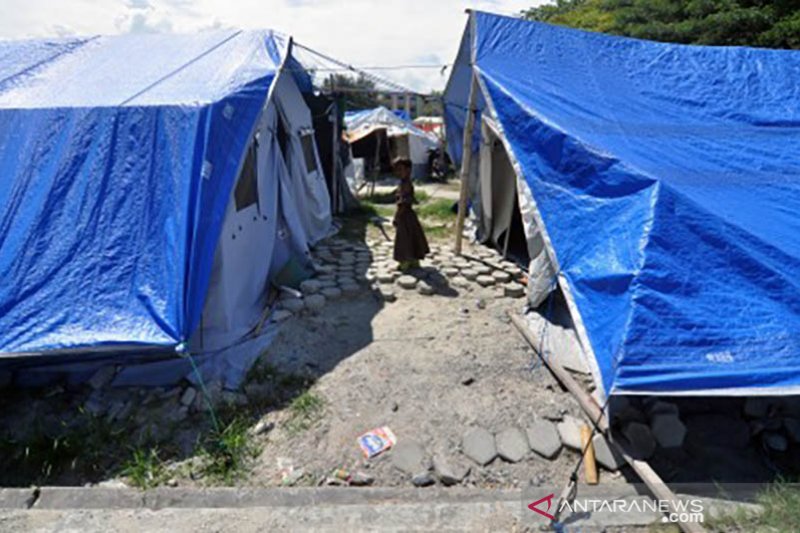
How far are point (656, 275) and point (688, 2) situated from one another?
→ 12.7 m

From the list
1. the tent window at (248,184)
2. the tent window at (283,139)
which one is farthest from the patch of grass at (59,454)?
the tent window at (283,139)

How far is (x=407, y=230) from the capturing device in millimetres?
6242

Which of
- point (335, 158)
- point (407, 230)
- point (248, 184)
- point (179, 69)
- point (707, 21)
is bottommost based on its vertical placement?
point (407, 230)

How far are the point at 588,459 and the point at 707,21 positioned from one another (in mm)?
12671

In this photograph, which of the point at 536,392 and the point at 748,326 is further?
the point at 536,392

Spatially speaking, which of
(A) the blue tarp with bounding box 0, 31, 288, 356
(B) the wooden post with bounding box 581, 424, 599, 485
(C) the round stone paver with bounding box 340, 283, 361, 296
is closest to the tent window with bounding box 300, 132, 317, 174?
(C) the round stone paver with bounding box 340, 283, 361, 296

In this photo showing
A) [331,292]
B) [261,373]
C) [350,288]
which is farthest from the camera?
[350,288]

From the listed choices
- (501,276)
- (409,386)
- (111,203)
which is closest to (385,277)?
(501,276)

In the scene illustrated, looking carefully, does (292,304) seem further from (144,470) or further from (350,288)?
(144,470)

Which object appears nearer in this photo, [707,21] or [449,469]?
[449,469]

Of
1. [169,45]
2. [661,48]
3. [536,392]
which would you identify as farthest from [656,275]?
[169,45]

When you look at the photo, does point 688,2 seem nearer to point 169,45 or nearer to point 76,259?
point 169,45

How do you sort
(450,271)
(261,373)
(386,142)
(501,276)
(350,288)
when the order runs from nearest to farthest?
(261,373)
(350,288)
(501,276)
(450,271)
(386,142)

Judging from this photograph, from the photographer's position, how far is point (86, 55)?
19.2 ft
